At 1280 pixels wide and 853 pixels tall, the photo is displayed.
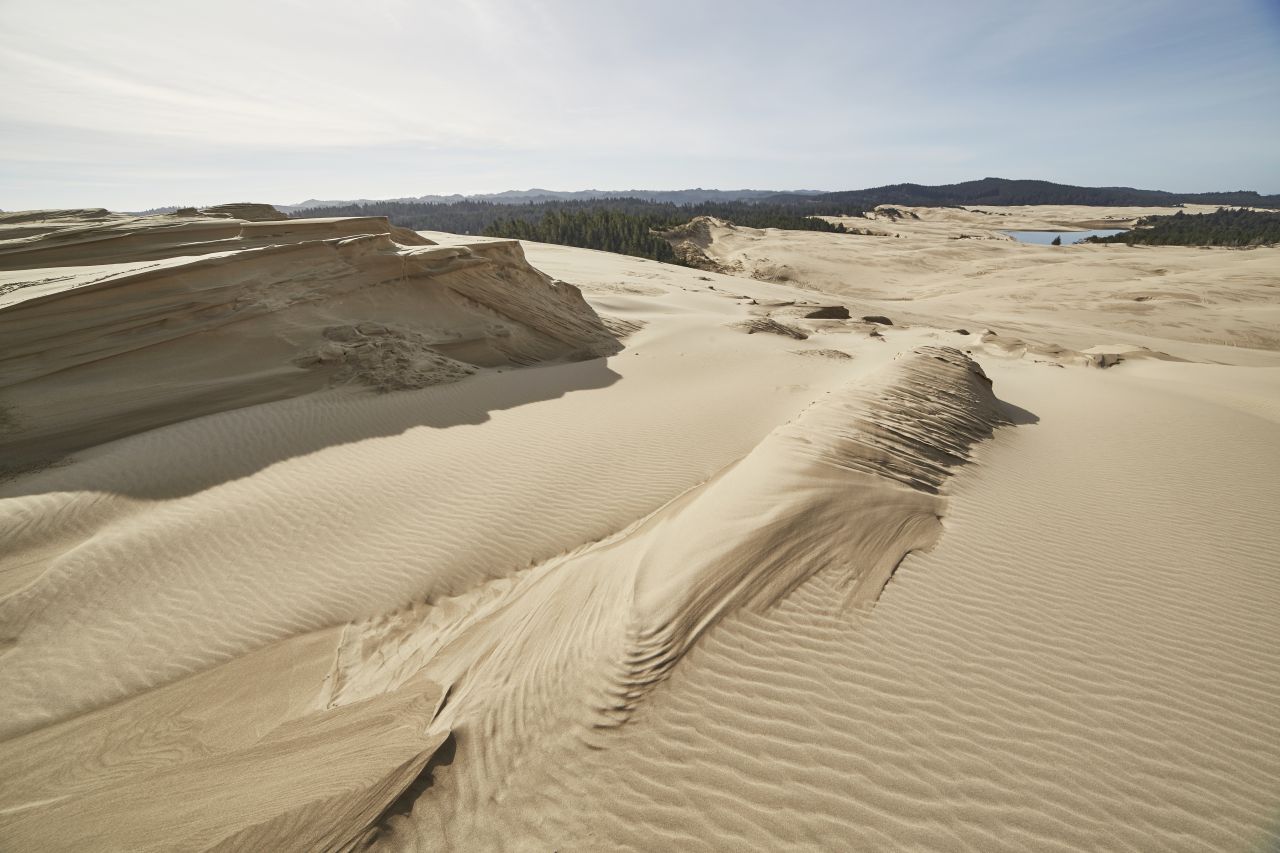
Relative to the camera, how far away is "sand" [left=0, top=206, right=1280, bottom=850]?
2723 millimetres

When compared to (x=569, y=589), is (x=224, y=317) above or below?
above

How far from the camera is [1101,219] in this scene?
85500 mm

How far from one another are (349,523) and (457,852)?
3.93 metres

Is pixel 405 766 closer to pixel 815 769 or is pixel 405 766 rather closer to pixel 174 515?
pixel 815 769

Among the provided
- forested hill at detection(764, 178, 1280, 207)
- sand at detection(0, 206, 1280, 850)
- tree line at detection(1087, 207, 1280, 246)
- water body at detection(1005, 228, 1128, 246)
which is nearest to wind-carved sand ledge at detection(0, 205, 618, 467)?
sand at detection(0, 206, 1280, 850)

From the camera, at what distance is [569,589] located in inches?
174

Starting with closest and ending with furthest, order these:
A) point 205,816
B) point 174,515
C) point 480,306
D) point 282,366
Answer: point 205,816, point 174,515, point 282,366, point 480,306

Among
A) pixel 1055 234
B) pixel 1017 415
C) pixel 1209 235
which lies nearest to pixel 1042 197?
A: pixel 1055 234

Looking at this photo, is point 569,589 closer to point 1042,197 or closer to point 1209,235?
point 1209,235

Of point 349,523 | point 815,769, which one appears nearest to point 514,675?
point 815,769

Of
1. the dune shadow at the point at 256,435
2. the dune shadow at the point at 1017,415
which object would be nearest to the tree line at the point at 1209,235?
the dune shadow at the point at 1017,415

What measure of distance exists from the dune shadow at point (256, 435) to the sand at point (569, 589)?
0.20 feet

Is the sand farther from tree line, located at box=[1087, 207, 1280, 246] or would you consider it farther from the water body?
the water body

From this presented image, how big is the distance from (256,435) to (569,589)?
569 cm
